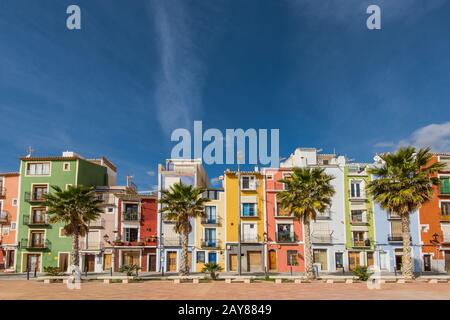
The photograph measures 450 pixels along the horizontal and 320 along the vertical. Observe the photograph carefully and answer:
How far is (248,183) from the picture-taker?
45.5 m

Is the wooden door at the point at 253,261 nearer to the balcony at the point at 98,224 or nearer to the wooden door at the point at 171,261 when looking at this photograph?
the wooden door at the point at 171,261

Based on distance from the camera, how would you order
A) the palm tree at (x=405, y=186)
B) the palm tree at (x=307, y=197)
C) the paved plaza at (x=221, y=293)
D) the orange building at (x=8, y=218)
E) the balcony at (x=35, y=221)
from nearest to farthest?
the paved plaza at (x=221, y=293)
the palm tree at (x=405, y=186)
the palm tree at (x=307, y=197)
the balcony at (x=35, y=221)
the orange building at (x=8, y=218)

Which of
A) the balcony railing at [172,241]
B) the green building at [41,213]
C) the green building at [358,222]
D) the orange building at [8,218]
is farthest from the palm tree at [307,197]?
the orange building at [8,218]

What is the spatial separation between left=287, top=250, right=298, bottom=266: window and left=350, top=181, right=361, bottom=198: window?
30.0 feet

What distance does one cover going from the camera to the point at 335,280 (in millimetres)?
30375

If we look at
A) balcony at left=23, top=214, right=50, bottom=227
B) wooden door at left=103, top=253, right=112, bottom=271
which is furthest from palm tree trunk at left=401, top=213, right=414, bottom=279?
balcony at left=23, top=214, right=50, bottom=227

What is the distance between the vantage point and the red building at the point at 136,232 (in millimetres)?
43656

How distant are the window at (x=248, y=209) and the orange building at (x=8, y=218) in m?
25.4

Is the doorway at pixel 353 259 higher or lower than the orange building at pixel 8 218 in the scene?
lower

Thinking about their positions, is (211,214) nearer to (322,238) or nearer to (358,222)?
(322,238)

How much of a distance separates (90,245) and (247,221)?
17457 mm

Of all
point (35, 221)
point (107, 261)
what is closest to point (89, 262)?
point (107, 261)

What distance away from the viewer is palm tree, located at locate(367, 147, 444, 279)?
31312 millimetres
